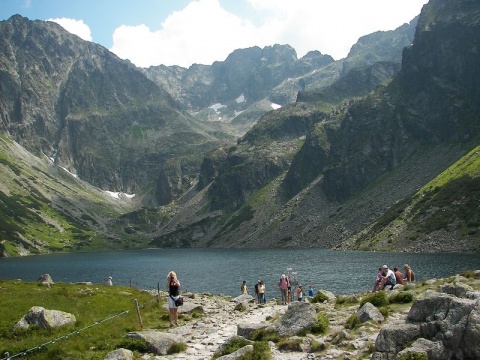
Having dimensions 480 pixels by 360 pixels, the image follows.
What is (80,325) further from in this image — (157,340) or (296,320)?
(296,320)

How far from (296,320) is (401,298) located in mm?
8081

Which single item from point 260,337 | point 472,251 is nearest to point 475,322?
point 260,337

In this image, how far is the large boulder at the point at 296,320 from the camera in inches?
945

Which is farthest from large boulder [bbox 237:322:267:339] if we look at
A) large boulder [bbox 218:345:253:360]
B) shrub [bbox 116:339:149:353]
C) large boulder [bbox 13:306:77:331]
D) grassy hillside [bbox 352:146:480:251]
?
grassy hillside [bbox 352:146:480:251]

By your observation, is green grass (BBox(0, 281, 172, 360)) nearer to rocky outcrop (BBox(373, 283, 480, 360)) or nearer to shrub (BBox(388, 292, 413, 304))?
rocky outcrop (BBox(373, 283, 480, 360))

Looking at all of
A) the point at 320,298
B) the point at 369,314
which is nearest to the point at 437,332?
the point at 369,314

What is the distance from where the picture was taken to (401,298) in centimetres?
2797

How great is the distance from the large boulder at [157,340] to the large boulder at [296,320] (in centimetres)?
600

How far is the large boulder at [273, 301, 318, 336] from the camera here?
78.8 ft

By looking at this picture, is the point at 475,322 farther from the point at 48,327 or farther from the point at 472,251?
the point at 472,251

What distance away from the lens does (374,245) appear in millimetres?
171125

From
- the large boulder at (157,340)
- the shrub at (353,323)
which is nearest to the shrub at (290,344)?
the shrub at (353,323)

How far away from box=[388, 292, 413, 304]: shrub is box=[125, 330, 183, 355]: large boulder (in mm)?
14151

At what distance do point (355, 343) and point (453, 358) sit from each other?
221 inches
